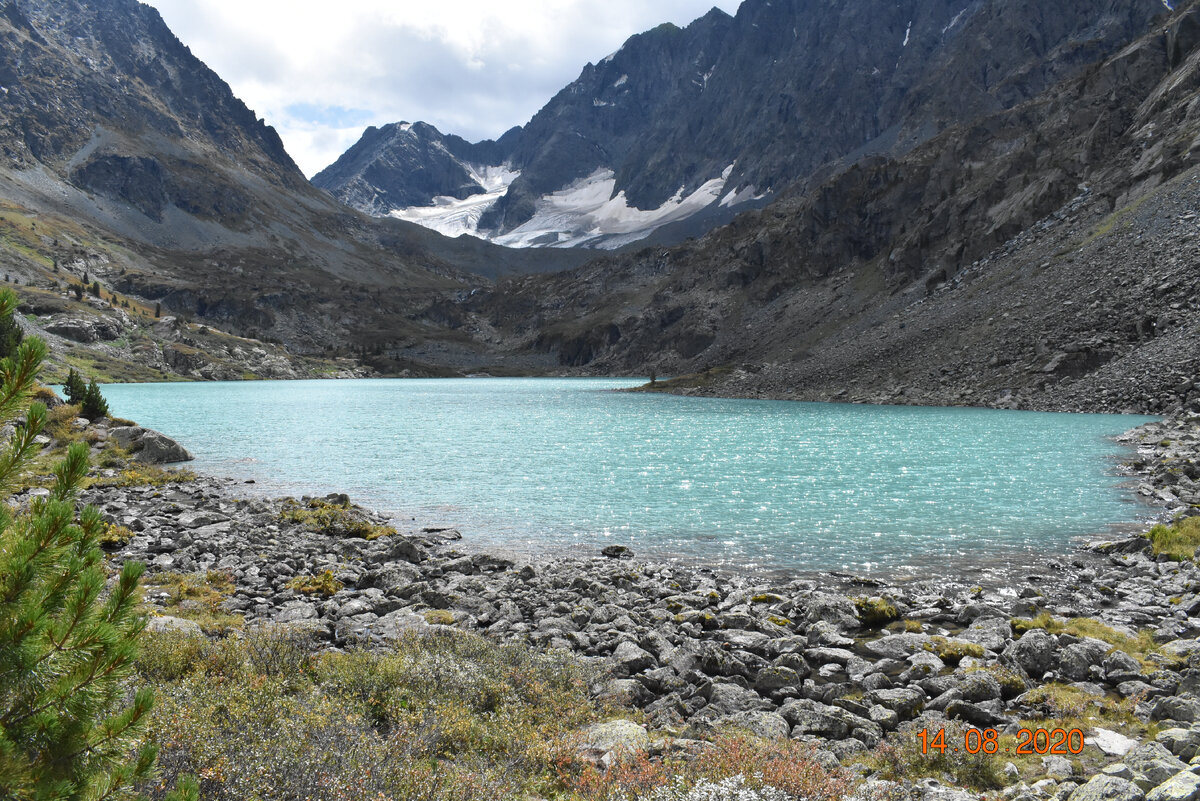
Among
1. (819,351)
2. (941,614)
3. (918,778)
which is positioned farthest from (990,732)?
(819,351)

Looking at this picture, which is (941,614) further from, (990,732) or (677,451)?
(677,451)

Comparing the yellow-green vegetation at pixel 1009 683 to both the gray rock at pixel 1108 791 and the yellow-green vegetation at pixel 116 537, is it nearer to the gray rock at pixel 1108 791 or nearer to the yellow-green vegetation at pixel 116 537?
the gray rock at pixel 1108 791

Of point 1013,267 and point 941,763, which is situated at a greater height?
point 1013,267

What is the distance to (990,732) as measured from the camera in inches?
320

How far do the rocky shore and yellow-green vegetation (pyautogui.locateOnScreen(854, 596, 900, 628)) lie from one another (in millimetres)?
47

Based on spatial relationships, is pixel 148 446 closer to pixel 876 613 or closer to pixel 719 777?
pixel 876 613

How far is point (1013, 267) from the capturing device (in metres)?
91.1

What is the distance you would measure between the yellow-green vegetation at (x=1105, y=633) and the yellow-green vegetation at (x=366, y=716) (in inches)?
342

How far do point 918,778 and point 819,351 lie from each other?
114141mm

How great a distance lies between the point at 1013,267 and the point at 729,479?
8021 centimetres

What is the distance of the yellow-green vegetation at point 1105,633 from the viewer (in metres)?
10.4

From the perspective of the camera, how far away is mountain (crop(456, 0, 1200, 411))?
6575 centimetres

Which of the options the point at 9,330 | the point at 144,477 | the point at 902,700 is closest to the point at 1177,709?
the point at 902,700
